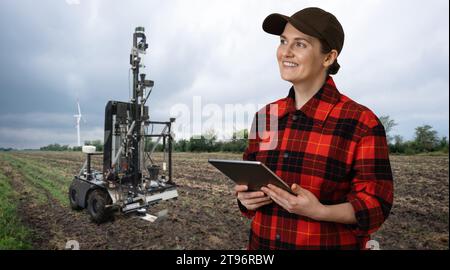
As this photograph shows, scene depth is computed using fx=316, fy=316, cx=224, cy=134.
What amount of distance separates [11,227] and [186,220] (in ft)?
5.00

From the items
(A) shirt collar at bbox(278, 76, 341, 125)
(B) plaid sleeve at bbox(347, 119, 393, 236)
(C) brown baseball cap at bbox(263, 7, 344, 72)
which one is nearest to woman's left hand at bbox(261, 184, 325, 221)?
(B) plaid sleeve at bbox(347, 119, 393, 236)

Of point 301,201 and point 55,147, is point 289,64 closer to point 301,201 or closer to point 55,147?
point 301,201

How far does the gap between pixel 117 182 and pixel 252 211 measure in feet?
7.84

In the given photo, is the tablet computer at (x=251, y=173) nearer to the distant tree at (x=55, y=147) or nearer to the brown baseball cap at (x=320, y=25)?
the brown baseball cap at (x=320, y=25)

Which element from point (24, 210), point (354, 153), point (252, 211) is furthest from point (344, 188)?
point (24, 210)

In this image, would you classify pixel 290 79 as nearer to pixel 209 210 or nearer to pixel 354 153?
pixel 354 153

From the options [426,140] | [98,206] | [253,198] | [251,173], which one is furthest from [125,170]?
[426,140]

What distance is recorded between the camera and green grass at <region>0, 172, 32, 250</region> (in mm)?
2430

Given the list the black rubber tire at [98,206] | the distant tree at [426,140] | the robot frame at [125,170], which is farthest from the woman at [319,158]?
the distant tree at [426,140]

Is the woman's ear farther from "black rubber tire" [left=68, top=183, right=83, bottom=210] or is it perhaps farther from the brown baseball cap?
"black rubber tire" [left=68, top=183, right=83, bottom=210]

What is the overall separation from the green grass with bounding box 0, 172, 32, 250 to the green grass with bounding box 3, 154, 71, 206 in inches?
8.5

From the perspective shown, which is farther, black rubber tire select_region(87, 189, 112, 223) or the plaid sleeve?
black rubber tire select_region(87, 189, 112, 223)

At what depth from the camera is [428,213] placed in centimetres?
404

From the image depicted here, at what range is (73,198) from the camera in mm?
3174
